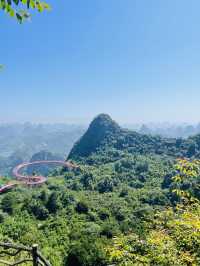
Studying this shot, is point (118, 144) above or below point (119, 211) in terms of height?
above

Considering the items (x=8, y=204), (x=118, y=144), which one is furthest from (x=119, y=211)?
(x=118, y=144)

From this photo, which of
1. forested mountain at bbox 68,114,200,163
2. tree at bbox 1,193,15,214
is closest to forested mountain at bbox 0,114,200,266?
tree at bbox 1,193,15,214

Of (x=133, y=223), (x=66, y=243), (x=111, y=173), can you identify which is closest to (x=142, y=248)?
(x=66, y=243)

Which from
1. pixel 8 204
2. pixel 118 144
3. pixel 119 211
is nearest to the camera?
pixel 8 204

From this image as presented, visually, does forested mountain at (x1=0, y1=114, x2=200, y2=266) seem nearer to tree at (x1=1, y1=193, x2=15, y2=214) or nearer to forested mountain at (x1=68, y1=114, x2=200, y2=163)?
tree at (x1=1, y1=193, x2=15, y2=214)

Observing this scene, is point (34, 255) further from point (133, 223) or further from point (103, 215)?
point (103, 215)

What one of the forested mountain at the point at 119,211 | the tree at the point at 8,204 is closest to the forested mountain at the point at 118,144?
the forested mountain at the point at 119,211

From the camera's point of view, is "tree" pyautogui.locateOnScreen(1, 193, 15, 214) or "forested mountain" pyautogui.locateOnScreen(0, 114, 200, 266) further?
"tree" pyautogui.locateOnScreen(1, 193, 15, 214)

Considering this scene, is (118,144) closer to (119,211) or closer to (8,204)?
(119,211)

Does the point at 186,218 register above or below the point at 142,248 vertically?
above
